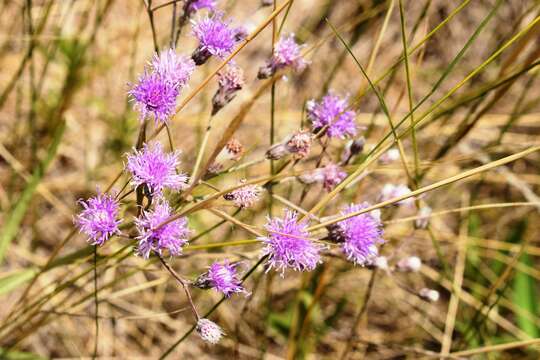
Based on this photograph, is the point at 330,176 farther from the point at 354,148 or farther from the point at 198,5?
the point at 198,5

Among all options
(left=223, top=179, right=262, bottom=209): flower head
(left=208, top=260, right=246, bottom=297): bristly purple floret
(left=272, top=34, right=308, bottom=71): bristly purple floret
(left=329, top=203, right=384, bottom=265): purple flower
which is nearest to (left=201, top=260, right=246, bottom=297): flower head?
(left=208, top=260, right=246, bottom=297): bristly purple floret

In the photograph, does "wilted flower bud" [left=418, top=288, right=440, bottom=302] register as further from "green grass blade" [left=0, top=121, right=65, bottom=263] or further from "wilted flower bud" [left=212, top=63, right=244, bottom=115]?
"green grass blade" [left=0, top=121, right=65, bottom=263]

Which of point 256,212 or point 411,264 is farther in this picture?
point 256,212

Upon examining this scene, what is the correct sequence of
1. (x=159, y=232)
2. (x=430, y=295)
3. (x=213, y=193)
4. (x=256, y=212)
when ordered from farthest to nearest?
(x=256, y=212), (x=430, y=295), (x=213, y=193), (x=159, y=232)

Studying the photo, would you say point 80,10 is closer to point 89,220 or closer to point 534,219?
point 89,220

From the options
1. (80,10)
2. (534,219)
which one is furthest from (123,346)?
(534,219)

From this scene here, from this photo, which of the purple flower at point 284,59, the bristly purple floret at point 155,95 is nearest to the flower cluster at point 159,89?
the bristly purple floret at point 155,95

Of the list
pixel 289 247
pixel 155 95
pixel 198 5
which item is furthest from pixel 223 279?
pixel 198 5
